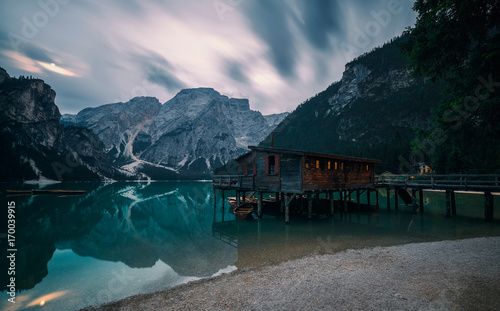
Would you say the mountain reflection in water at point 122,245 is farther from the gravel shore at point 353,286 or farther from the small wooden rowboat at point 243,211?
the small wooden rowboat at point 243,211

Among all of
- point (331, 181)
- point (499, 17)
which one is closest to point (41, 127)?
point (331, 181)

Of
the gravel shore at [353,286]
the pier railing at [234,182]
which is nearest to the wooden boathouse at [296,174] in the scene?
the pier railing at [234,182]

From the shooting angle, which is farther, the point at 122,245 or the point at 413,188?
the point at 413,188

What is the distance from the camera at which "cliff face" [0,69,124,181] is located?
127 m

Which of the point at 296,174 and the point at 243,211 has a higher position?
the point at 296,174

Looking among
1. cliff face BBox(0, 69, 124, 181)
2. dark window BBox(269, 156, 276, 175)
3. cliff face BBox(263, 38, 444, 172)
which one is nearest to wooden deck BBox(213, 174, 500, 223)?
dark window BBox(269, 156, 276, 175)

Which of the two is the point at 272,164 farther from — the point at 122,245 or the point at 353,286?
the point at 353,286

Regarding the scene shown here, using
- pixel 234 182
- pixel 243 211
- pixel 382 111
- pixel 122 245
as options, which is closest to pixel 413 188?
pixel 243 211

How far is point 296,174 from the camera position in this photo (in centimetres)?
2208

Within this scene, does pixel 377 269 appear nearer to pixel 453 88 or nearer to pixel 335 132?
pixel 453 88

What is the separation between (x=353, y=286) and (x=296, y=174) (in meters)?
14.5

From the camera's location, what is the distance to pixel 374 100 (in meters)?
181

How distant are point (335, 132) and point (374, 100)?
132 feet

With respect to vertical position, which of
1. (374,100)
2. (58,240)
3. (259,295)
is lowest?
(58,240)
